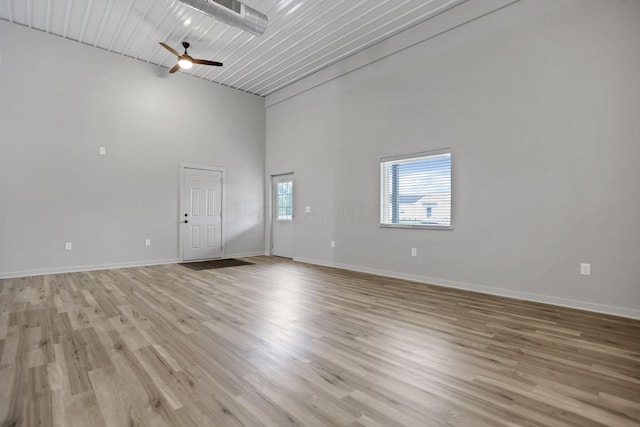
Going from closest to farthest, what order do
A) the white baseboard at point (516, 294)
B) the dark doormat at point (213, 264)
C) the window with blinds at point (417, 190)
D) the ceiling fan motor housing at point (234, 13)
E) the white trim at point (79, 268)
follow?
the white baseboard at point (516, 294), the ceiling fan motor housing at point (234, 13), the window with blinds at point (417, 190), the white trim at point (79, 268), the dark doormat at point (213, 264)

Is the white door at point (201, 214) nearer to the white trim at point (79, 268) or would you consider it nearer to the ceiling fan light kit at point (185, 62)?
the white trim at point (79, 268)

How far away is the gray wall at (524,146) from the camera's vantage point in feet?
11.0

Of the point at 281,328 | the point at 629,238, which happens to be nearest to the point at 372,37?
the point at 629,238

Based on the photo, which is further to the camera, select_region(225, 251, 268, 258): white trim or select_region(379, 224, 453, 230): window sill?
select_region(225, 251, 268, 258): white trim

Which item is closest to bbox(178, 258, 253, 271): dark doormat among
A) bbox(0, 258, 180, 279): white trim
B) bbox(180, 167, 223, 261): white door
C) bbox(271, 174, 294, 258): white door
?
bbox(180, 167, 223, 261): white door

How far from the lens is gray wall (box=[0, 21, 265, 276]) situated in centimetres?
510

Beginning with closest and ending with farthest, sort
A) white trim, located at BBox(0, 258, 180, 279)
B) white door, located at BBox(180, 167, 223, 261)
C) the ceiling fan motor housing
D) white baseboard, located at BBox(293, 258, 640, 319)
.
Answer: white baseboard, located at BBox(293, 258, 640, 319), the ceiling fan motor housing, white trim, located at BBox(0, 258, 180, 279), white door, located at BBox(180, 167, 223, 261)

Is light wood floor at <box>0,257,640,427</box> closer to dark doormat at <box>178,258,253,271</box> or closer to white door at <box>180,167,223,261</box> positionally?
dark doormat at <box>178,258,253,271</box>

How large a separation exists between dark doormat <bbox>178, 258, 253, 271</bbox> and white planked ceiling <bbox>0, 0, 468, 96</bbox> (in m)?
4.16

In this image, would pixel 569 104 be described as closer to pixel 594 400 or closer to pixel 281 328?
pixel 594 400

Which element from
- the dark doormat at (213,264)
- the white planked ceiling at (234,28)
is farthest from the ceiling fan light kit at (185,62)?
the dark doormat at (213,264)

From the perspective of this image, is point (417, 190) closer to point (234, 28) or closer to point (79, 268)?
point (234, 28)

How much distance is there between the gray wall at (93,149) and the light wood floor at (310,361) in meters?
1.73

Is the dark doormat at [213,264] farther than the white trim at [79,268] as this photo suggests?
Yes
